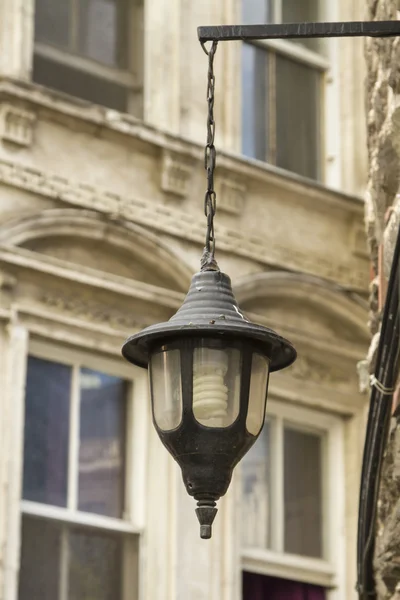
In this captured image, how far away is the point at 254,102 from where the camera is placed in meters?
14.2

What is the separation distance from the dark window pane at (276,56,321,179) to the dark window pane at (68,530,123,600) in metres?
3.65

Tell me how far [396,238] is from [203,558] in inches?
185

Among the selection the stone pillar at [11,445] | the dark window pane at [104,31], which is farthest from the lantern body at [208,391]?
the dark window pane at [104,31]

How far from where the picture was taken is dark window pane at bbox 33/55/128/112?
42.5 feet

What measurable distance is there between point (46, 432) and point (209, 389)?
214 inches

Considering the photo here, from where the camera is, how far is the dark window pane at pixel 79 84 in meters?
13.0

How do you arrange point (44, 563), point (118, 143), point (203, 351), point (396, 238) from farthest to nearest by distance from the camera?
point (118, 143), point (44, 563), point (396, 238), point (203, 351)

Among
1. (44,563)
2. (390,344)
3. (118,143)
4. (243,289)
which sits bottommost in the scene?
(44,563)

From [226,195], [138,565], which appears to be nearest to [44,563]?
[138,565]

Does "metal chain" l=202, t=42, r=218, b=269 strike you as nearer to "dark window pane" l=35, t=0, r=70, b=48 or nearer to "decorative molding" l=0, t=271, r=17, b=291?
"decorative molding" l=0, t=271, r=17, b=291

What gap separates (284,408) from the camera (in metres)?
13.2

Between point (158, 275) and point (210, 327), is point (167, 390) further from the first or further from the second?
point (158, 275)

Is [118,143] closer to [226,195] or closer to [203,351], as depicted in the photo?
[226,195]

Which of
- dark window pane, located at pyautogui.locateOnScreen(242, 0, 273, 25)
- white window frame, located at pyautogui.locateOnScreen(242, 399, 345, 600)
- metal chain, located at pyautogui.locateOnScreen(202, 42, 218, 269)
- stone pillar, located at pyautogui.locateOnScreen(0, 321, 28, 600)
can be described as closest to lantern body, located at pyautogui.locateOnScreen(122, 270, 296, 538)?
metal chain, located at pyautogui.locateOnScreen(202, 42, 218, 269)
